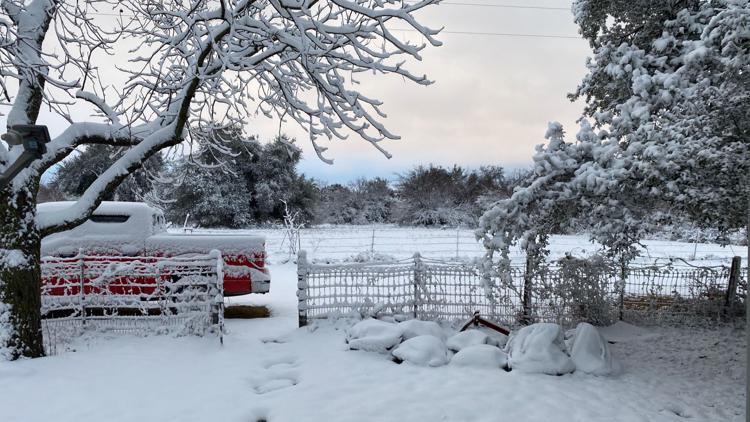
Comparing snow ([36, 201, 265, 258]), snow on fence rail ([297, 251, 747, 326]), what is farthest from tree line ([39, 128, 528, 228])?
snow on fence rail ([297, 251, 747, 326])

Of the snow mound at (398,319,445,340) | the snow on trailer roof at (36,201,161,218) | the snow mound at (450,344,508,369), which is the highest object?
the snow on trailer roof at (36,201,161,218)

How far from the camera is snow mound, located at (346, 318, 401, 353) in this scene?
6.30 m

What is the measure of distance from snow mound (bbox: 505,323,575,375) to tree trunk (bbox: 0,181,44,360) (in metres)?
6.00

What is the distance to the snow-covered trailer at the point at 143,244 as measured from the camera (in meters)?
7.64

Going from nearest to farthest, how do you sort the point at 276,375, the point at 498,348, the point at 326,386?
1. the point at 326,386
2. the point at 276,375
3. the point at 498,348

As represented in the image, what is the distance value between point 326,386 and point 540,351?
265 cm

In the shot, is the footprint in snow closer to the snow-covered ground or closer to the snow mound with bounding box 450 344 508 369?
the snow-covered ground

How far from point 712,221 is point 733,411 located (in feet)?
6.97

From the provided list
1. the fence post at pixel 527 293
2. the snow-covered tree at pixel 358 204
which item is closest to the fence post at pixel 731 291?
the fence post at pixel 527 293

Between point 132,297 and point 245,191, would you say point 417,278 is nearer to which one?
point 132,297

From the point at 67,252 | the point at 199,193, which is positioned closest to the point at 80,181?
the point at 199,193

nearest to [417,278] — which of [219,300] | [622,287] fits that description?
[219,300]

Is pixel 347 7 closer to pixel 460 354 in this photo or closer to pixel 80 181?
pixel 460 354

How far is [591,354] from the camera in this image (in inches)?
228
